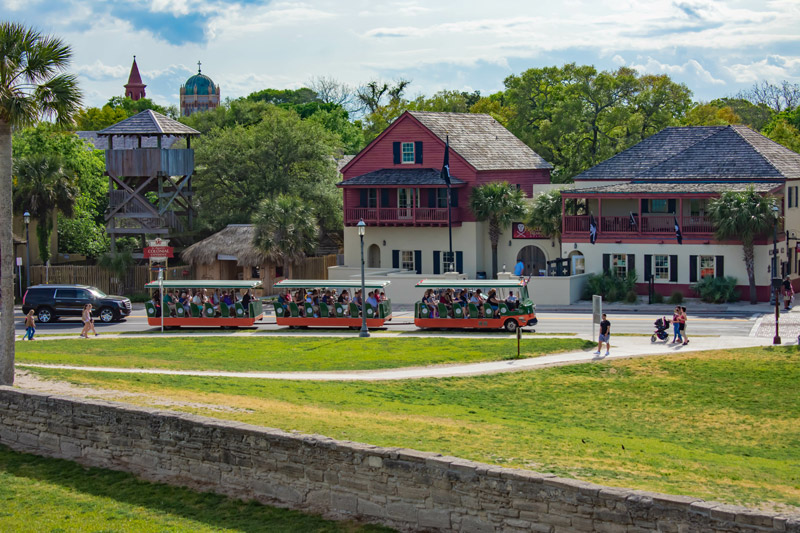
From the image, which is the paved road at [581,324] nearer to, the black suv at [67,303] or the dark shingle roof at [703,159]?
the black suv at [67,303]

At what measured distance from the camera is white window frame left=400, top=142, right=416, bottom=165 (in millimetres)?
57219

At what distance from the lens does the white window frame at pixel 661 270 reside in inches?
1914

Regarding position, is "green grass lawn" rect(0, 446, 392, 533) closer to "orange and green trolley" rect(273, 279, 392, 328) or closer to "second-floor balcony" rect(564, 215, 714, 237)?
"orange and green trolley" rect(273, 279, 392, 328)

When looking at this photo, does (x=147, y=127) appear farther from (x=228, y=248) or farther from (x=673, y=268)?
(x=673, y=268)

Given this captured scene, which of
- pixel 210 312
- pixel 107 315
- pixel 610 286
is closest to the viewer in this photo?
pixel 210 312

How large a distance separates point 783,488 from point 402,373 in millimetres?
14575

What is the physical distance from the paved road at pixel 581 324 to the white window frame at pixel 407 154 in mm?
13119

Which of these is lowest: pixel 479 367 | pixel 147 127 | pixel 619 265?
pixel 479 367

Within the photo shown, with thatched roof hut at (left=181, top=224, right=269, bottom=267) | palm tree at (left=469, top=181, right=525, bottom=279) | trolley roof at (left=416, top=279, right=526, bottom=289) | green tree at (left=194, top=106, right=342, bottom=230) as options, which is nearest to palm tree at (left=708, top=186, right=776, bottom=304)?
palm tree at (left=469, top=181, right=525, bottom=279)

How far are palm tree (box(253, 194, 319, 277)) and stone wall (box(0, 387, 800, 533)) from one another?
33.1 m

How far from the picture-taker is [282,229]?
54.3 m

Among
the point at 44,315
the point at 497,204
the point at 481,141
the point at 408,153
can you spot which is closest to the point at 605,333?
the point at 497,204

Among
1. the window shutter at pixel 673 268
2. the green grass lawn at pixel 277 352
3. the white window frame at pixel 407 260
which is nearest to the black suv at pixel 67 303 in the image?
the green grass lawn at pixel 277 352

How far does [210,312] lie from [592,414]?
2222 cm
